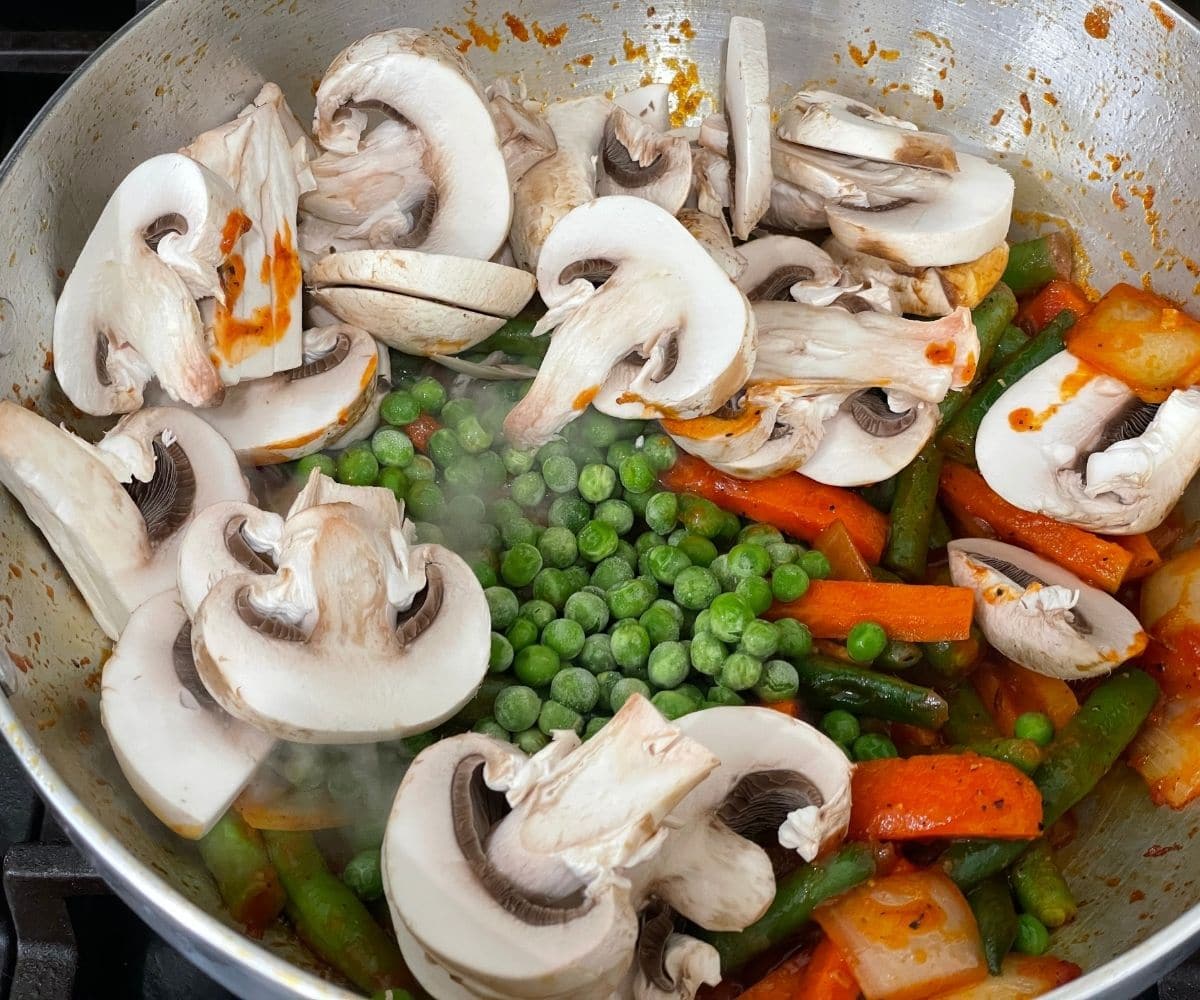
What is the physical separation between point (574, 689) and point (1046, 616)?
1155 mm

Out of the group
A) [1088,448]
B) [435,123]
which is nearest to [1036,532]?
[1088,448]

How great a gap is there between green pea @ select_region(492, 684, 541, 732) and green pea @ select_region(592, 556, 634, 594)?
1.39 ft

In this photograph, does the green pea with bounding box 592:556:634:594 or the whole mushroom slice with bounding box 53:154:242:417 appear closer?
the whole mushroom slice with bounding box 53:154:242:417

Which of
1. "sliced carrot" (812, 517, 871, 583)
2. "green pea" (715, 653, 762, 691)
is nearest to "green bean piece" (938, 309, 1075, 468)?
"sliced carrot" (812, 517, 871, 583)

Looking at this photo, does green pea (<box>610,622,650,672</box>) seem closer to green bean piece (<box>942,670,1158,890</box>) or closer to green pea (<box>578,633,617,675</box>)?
green pea (<box>578,633,617,675</box>)

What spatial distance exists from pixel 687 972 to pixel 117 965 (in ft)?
5.04

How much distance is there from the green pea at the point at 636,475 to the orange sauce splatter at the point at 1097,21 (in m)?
1.86

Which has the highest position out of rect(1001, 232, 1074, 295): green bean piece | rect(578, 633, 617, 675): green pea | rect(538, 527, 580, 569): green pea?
rect(1001, 232, 1074, 295): green bean piece

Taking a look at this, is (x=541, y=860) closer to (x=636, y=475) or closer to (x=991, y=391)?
(x=636, y=475)

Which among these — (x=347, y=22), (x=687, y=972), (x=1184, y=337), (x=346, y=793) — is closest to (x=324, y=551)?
(x=346, y=793)

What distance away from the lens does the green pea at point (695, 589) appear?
279 centimetres

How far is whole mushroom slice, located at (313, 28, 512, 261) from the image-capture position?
9.59 feet

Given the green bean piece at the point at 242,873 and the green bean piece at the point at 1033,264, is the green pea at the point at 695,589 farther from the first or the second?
the green bean piece at the point at 1033,264

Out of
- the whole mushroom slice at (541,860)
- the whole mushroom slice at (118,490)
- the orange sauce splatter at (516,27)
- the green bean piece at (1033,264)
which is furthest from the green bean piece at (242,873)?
the green bean piece at (1033,264)
